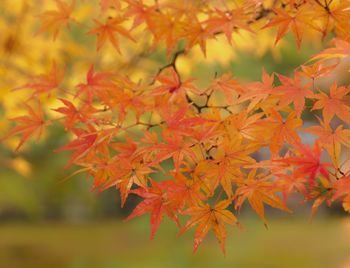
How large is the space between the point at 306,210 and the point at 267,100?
18.9ft

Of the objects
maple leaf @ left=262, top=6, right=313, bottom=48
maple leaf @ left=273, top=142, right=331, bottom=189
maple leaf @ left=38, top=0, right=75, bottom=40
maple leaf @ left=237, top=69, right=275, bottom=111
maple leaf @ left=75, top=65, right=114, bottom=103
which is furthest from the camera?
maple leaf @ left=38, top=0, right=75, bottom=40

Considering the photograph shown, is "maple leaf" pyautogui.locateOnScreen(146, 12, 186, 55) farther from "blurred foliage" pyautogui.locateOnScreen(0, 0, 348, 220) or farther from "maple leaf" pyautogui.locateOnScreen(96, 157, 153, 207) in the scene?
"blurred foliage" pyautogui.locateOnScreen(0, 0, 348, 220)

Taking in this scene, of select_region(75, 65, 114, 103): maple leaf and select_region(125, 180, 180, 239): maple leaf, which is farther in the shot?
select_region(75, 65, 114, 103): maple leaf

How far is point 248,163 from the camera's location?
1028mm

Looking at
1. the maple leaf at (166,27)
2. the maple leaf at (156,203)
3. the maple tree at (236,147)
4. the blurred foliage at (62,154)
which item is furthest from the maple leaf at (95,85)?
the blurred foliage at (62,154)

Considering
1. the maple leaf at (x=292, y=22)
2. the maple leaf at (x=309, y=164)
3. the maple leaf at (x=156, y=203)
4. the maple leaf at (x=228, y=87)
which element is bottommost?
the maple leaf at (x=156, y=203)

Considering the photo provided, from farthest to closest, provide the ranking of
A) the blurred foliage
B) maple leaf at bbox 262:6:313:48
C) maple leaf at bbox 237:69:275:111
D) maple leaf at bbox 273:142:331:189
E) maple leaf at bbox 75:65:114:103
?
the blurred foliage
maple leaf at bbox 75:65:114:103
maple leaf at bbox 262:6:313:48
maple leaf at bbox 237:69:275:111
maple leaf at bbox 273:142:331:189

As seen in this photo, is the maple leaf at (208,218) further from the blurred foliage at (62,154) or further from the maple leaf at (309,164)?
the blurred foliage at (62,154)

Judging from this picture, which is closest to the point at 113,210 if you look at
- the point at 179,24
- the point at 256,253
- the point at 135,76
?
the point at 256,253

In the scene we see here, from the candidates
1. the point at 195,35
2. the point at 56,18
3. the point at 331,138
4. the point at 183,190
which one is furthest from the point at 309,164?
the point at 56,18

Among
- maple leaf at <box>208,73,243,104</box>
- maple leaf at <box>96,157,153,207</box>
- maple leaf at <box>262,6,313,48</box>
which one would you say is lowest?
maple leaf at <box>96,157,153,207</box>

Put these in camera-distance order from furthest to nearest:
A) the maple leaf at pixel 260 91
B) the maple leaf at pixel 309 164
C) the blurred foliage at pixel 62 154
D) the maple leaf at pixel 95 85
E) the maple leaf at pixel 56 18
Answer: the blurred foliage at pixel 62 154 → the maple leaf at pixel 56 18 → the maple leaf at pixel 95 85 → the maple leaf at pixel 260 91 → the maple leaf at pixel 309 164

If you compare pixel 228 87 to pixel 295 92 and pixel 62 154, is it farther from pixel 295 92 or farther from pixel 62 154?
pixel 62 154

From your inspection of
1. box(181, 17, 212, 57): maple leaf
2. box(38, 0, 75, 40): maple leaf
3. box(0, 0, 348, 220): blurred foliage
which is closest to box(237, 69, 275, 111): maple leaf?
box(181, 17, 212, 57): maple leaf
